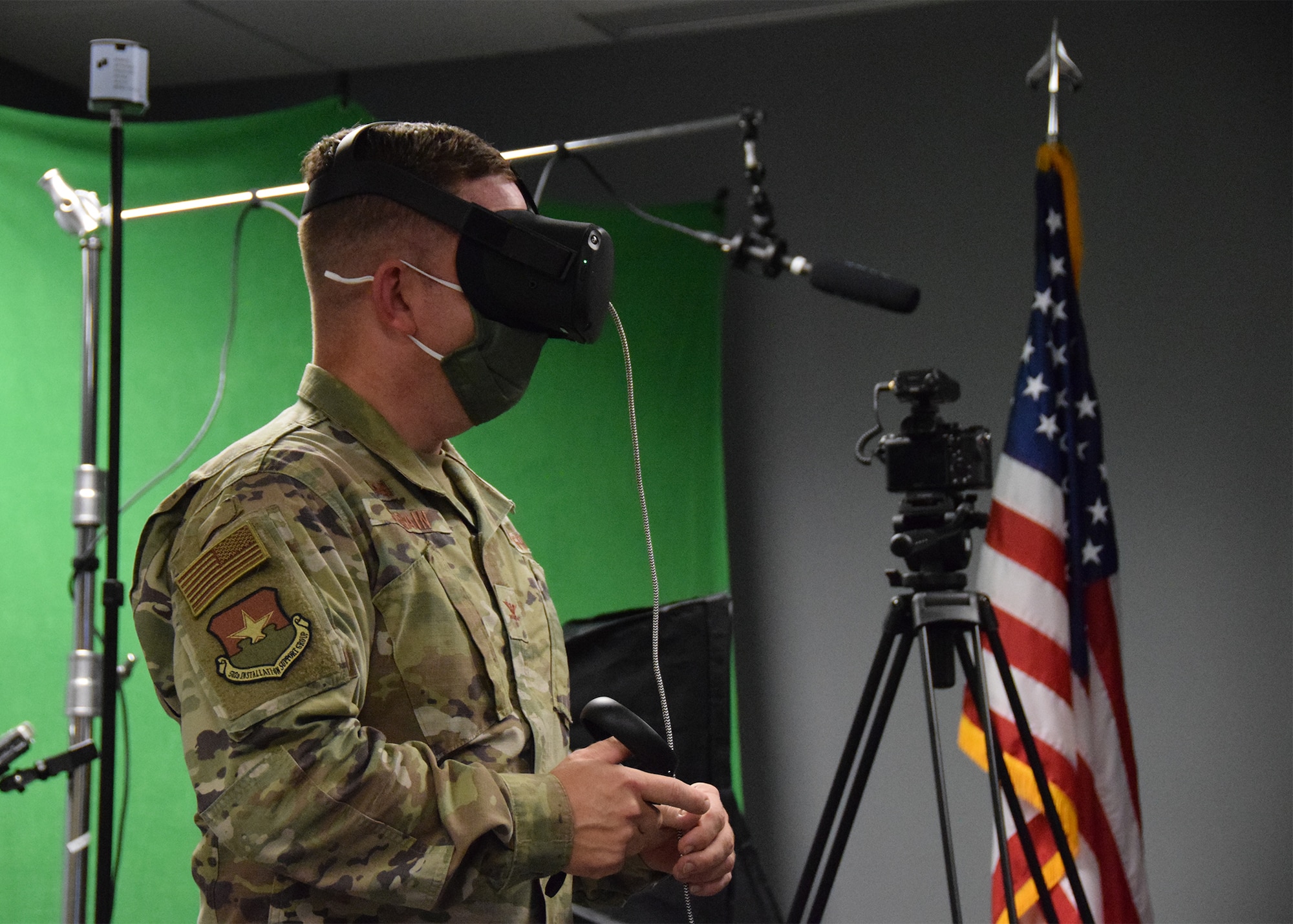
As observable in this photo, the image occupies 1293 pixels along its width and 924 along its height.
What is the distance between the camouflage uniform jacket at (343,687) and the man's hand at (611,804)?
0.01 m

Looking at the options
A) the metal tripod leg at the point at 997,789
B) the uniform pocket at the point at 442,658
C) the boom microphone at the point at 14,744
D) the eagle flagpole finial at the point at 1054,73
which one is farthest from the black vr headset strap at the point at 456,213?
the eagle flagpole finial at the point at 1054,73

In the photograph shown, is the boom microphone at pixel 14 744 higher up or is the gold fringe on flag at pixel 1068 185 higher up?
the gold fringe on flag at pixel 1068 185

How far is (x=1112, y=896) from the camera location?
238 cm

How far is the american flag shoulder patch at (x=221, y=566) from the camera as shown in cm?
89

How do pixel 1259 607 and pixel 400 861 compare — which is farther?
pixel 1259 607

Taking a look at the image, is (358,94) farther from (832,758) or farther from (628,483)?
(832,758)

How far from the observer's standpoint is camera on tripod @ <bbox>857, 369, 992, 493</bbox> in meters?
2.01

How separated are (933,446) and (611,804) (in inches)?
48.3

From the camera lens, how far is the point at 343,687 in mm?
881

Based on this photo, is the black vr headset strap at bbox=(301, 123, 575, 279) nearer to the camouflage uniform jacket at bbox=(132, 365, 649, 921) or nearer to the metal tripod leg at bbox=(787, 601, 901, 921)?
the camouflage uniform jacket at bbox=(132, 365, 649, 921)

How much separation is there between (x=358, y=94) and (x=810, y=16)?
1.34 meters

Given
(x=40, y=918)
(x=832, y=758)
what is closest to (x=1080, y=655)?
(x=832, y=758)

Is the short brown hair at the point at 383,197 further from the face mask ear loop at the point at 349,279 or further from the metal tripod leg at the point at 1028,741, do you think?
the metal tripod leg at the point at 1028,741

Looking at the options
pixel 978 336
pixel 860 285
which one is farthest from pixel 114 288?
pixel 978 336
